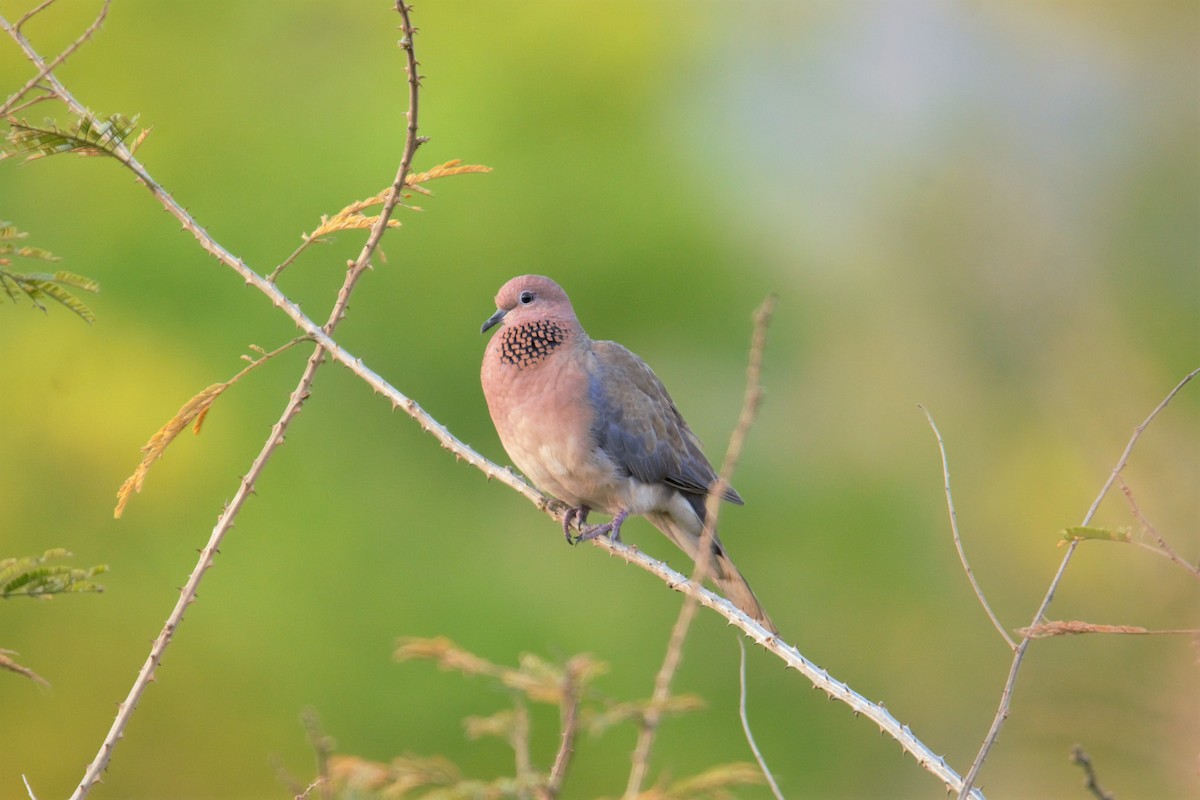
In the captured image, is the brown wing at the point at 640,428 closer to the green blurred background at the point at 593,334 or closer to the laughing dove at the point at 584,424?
the laughing dove at the point at 584,424

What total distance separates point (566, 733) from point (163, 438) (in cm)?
136

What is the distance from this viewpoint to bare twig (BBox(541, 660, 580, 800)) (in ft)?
4.29

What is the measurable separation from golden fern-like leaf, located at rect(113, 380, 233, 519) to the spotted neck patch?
1.67 m

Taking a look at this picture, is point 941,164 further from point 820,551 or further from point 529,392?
point 529,392

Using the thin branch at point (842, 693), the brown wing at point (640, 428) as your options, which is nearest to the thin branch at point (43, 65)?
the thin branch at point (842, 693)

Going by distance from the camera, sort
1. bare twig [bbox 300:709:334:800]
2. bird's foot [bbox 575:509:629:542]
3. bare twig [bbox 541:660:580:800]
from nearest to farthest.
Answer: bare twig [bbox 541:660:580:800], bare twig [bbox 300:709:334:800], bird's foot [bbox 575:509:629:542]

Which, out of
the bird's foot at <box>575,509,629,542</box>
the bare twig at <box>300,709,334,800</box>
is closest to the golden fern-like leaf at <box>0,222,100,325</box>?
the bare twig at <box>300,709,334,800</box>

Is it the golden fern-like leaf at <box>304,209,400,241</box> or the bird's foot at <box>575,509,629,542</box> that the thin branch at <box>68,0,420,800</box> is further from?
the bird's foot at <box>575,509,629,542</box>

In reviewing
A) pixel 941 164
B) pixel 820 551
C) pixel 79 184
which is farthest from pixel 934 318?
pixel 79 184

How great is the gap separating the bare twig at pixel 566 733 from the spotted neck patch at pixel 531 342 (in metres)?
2.76

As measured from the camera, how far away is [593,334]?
10.1 metres

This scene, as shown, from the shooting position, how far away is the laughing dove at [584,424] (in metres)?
3.98

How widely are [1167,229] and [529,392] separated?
36.5ft

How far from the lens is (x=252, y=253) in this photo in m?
9.66
